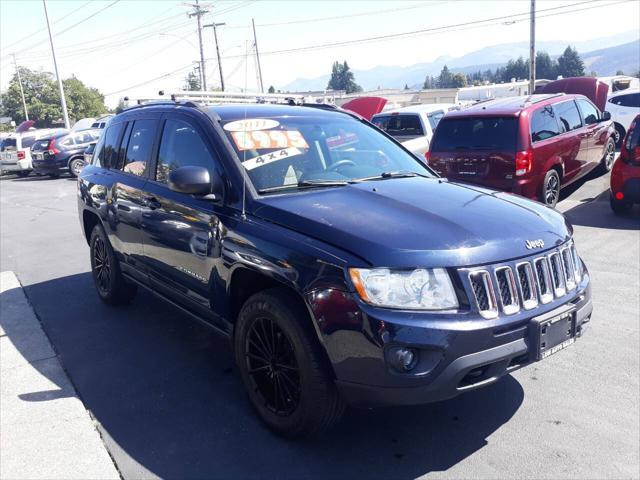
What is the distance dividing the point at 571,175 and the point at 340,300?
26.1 feet

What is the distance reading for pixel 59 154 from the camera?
68.8ft

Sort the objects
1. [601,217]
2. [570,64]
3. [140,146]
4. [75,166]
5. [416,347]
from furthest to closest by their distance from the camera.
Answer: [570,64] → [75,166] → [601,217] → [140,146] → [416,347]

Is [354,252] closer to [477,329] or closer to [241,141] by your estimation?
[477,329]

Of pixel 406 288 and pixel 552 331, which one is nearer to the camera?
pixel 406 288

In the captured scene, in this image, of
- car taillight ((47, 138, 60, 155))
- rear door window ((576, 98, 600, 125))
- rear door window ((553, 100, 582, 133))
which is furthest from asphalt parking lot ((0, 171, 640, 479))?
car taillight ((47, 138, 60, 155))

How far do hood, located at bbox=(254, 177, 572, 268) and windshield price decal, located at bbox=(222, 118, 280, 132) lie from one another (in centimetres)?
64

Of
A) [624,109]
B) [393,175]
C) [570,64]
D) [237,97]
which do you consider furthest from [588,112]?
[570,64]

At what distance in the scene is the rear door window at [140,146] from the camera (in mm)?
4613

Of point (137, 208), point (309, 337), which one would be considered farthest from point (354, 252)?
point (137, 208)

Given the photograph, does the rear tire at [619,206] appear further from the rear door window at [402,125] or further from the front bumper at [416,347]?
the front bumper at [416,347]

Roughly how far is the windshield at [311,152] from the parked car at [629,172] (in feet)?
17.0

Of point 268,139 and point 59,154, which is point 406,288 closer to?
point 268,139

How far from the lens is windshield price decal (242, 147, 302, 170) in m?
3.60

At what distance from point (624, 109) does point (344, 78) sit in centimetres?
13431
